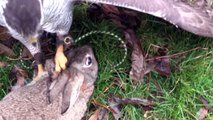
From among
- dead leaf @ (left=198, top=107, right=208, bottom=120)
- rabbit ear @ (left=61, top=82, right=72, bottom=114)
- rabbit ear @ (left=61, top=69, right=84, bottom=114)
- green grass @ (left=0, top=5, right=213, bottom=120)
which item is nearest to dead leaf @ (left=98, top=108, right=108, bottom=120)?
green grass @ (left=0, top=5, right=213, bottom=120)

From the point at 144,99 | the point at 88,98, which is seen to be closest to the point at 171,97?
the point at 144,99

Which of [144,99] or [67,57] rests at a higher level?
[67,57]

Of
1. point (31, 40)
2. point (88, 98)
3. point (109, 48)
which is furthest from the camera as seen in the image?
point (109, 48)

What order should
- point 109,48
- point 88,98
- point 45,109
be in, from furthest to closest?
point 109,48 < point 88,98 < point 45,109

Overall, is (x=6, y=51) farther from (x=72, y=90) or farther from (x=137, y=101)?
(x=137, y=101)

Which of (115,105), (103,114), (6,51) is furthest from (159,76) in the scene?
(6,51)

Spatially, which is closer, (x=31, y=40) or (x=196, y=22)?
(x=31, y=40)

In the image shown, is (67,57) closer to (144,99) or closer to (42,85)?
(42,85)

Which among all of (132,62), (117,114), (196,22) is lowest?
(117,114)
